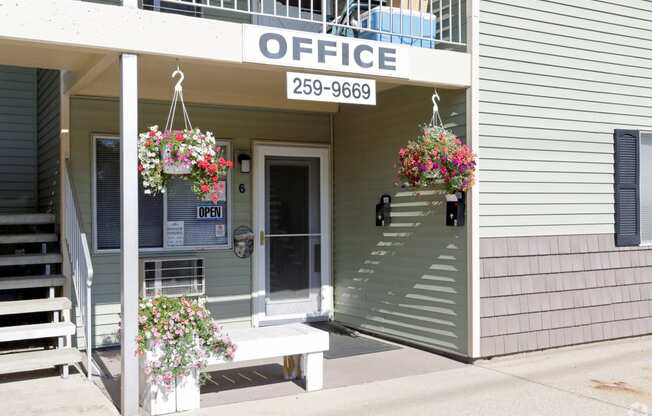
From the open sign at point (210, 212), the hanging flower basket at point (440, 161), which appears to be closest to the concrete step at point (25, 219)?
the open sign at point (210, 212)

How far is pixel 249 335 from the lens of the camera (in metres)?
5.14

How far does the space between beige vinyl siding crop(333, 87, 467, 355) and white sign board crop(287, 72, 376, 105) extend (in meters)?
1.01

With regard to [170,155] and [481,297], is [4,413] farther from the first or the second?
[481,297]

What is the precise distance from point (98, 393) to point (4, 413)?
67cm

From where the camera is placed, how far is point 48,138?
7379mm

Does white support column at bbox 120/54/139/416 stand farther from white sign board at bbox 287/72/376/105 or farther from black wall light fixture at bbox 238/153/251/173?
black wall light fixture at bbox 238/153/251/173

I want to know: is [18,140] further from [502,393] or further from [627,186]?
[627,186]

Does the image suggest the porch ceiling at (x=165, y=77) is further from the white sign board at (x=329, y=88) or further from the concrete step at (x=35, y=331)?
the concrete step at (x=35, y=331)

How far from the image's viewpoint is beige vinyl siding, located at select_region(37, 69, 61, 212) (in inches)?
271

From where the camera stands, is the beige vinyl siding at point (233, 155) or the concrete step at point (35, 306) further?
the beige vinyl siding at point (233, 155)

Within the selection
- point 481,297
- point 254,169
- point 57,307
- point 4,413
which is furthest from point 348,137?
point 4,413

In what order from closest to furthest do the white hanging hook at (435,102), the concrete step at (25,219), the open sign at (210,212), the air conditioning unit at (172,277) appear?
1. the white hanging hook at (435,102)
2. the concrete step at (25,219)
3. the air conditioning unit at (172,277)
4. the open sign at (210,212)

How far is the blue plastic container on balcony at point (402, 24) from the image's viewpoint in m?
5.97

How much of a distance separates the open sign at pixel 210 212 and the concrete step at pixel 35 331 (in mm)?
1965
